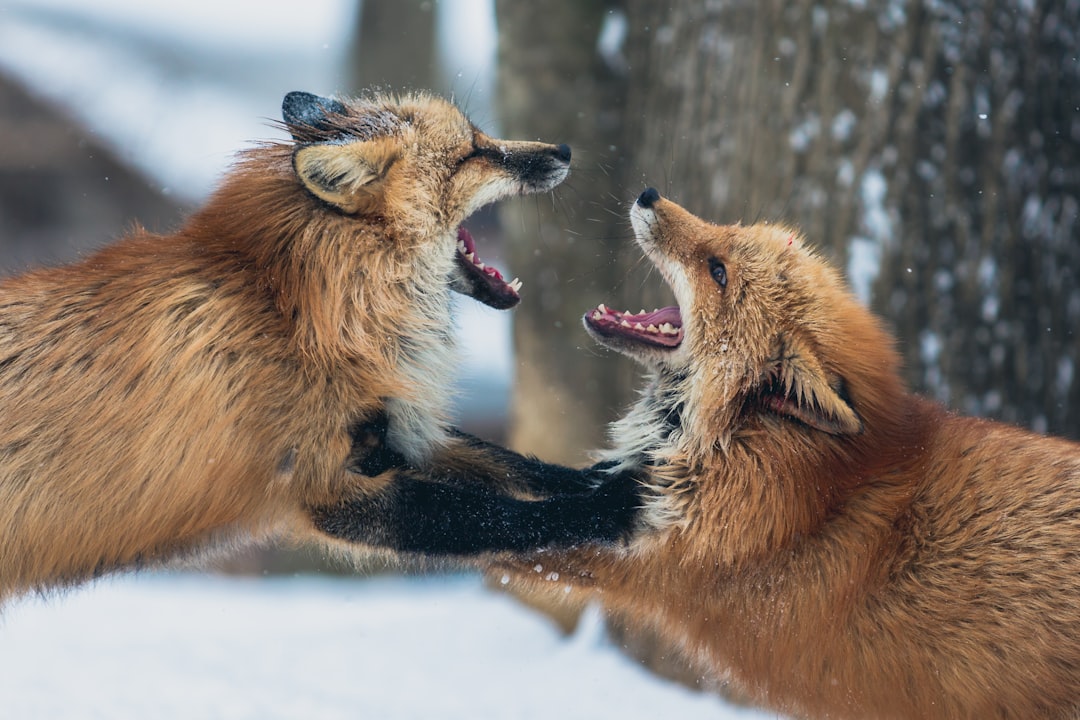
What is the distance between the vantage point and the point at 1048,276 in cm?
421

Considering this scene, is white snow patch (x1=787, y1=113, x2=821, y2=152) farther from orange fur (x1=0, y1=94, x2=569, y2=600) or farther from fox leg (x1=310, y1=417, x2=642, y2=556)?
fox leg (x1=310, y1=417, x2=642, y2=556)

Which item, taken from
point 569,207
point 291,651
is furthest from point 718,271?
point 291,651

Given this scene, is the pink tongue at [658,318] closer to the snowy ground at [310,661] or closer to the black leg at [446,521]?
the black leg at [446,521]

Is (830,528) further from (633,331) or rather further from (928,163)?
(928,163)

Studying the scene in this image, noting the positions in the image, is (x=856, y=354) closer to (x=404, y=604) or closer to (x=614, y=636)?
(x=614, y=636)

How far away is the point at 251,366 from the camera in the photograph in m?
2.85

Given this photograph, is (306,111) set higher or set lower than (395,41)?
lower

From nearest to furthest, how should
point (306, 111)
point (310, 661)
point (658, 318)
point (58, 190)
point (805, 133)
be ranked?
point (306, 111) < point (658, 318) < point (805, 133) < point (310, 661) < point (58, 190)

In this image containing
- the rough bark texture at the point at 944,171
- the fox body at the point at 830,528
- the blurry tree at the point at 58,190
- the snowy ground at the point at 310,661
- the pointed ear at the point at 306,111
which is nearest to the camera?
the fox body at the point at 830,528

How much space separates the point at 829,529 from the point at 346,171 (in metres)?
1.87

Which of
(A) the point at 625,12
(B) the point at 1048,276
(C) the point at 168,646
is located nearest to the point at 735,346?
(B) the point at 1048,276

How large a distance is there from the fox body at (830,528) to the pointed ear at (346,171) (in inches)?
43.3

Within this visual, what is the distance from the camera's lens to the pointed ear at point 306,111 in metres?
3.21

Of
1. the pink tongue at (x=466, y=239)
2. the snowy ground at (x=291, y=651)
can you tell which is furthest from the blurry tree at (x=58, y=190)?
the pink tongue at (x=466, y=239)
